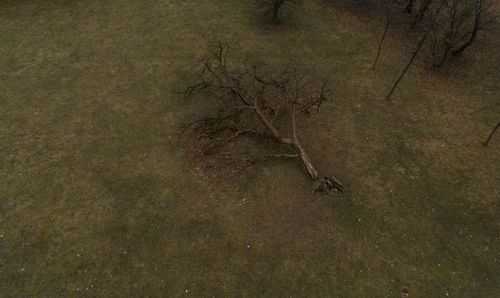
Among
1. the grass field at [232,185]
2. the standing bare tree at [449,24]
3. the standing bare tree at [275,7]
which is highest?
the standing bare tree at [449,24]

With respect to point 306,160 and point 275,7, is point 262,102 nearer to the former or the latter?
point 306,160

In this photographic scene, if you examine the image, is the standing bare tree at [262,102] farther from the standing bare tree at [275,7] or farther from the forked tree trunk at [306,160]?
the standing bare tree at [275,7]

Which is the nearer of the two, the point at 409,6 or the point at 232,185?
the point at 232,185

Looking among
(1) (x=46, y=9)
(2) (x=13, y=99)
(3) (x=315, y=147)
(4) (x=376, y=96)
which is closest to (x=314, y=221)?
(3) (x=315, y=147)

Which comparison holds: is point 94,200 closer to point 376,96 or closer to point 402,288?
point 402,288

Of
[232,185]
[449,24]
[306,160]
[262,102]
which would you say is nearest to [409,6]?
[449,24]

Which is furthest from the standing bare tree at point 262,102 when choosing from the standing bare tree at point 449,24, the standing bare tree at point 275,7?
the standing bare tree at point 449,24

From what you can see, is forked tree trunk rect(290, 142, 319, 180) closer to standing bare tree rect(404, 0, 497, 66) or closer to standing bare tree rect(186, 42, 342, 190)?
standing bare tree rect(186, 42, 342, 190)
